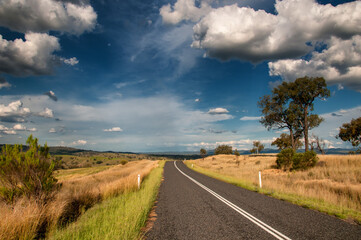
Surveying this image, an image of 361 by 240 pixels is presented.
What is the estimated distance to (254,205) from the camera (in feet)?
27.3

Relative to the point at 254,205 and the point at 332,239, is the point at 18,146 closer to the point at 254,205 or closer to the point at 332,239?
the point at 254,205

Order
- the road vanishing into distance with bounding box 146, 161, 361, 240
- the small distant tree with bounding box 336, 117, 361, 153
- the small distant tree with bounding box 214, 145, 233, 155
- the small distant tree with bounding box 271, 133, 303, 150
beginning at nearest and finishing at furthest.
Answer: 1. the road vanishing into distance with bounding box 146, 161, 361, 240
2. the small distant tree with bounding box 336, 117, 361, 153
3. the small distant tree with bounding box 271, 133, 303, 150
4. the small distant tree with bounding box 214, 145, 233, 155

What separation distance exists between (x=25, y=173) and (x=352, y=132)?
161 feet

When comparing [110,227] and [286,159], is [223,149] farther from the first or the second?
[110,227]

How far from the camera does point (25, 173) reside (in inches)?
295

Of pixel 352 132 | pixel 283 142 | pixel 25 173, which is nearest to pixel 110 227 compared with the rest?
pixel 25 173

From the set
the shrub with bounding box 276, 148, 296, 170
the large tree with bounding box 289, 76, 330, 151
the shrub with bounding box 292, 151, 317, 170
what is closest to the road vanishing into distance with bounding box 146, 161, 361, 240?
the shrub with bounding box 292, 151, 317, 170

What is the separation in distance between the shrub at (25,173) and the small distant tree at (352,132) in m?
47.9

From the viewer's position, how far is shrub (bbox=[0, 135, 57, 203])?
7.34 meters

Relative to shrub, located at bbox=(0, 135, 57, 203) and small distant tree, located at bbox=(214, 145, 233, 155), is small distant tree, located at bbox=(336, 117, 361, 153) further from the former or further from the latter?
small distant tree, located at bbox=(214, 145, 233, 155)

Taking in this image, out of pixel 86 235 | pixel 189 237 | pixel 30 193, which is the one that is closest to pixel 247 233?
pixel 189 237

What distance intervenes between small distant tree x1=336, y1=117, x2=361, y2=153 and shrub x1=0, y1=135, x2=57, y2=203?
4786cm

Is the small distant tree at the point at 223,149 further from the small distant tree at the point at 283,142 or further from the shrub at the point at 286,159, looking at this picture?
the shrub at the point at 286,159

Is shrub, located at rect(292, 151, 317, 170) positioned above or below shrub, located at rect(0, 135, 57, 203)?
below
